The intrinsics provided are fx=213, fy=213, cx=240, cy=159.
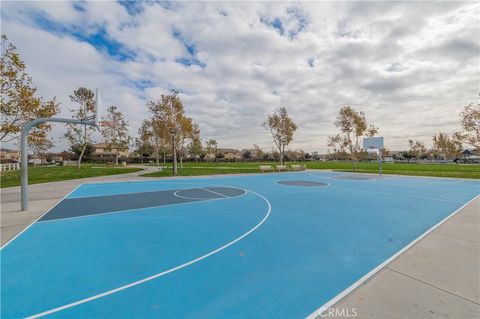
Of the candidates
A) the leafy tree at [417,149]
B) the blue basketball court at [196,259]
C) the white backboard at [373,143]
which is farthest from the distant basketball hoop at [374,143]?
the leafy tree at [417,149]

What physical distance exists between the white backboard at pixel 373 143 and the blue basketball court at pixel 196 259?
21.4m

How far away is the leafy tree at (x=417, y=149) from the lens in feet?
263

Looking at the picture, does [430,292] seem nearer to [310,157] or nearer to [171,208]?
[171,208]

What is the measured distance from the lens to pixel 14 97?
11.7m

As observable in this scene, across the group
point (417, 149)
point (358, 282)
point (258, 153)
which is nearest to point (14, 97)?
point (358, 282)

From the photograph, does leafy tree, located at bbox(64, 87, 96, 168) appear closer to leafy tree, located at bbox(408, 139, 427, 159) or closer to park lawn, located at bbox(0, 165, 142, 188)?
park lawn, located at bbox(0, 165, 142, 188)

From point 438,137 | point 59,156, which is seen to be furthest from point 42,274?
point 59,156

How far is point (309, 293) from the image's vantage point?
2.86 m

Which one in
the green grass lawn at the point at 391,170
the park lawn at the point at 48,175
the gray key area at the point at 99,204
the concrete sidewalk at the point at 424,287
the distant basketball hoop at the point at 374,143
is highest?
the distant basketball hoop at the point at 374,143

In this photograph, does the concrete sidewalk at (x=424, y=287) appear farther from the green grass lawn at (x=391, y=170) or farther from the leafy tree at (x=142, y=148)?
the leafy tree at (x=142, y=148)

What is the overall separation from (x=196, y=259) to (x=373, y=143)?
95.2ft

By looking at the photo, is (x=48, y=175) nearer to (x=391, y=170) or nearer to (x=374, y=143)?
(x=374, y=143)

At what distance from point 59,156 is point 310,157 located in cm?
10471

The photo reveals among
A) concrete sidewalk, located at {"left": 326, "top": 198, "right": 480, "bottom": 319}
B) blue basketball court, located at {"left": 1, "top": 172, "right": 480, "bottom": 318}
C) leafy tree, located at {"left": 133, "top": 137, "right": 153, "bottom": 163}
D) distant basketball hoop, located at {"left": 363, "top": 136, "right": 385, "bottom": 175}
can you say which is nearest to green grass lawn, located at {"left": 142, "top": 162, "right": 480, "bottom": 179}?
distant basketball hoop, located at {"left": 363, "top": 136, "right": 385, "bottom": 175}
